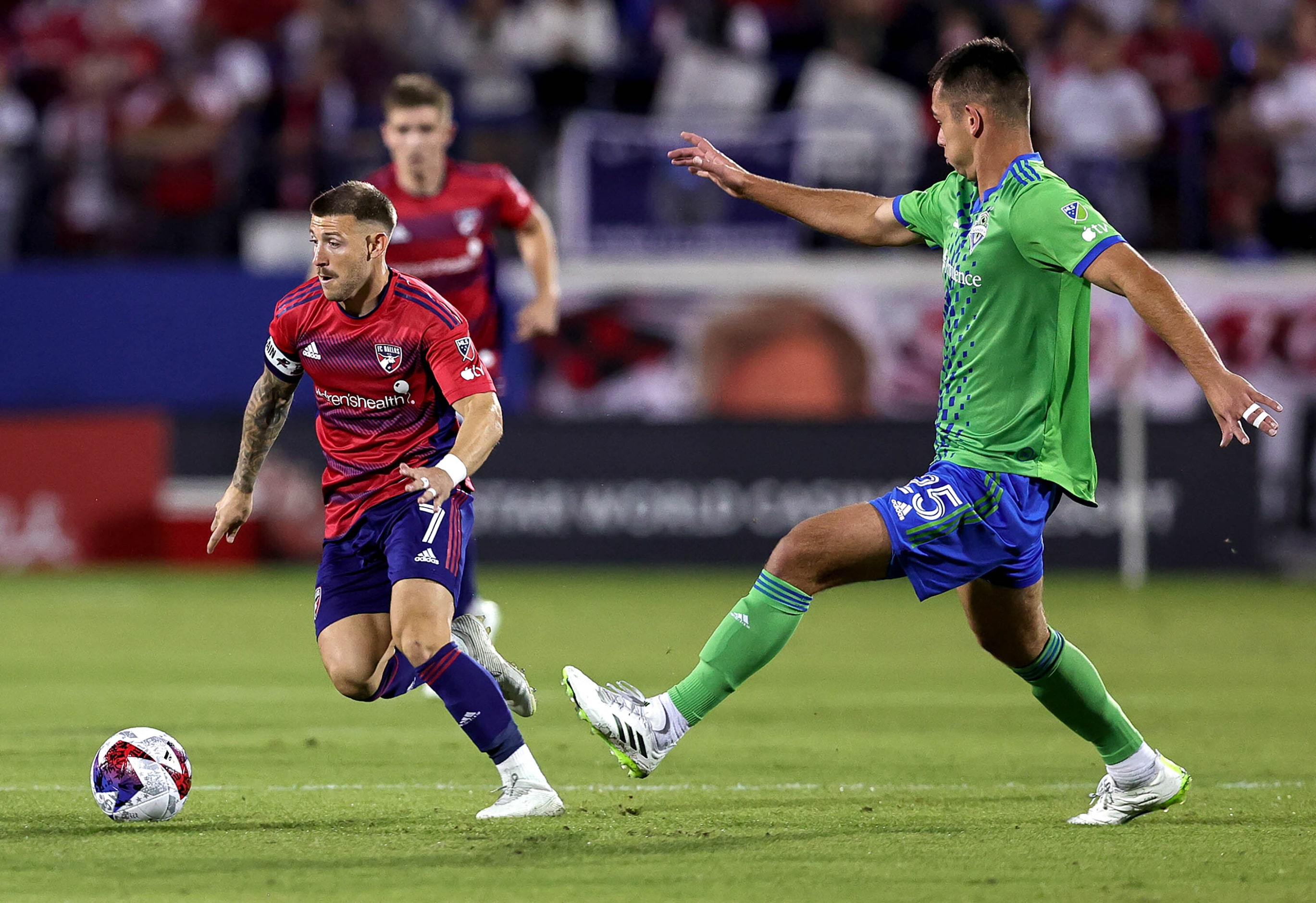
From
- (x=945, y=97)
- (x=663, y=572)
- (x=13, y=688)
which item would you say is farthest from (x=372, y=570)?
(x=663, y=572)

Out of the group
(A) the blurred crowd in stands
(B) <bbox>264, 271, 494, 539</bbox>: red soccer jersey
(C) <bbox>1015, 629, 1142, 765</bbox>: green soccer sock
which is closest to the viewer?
(C) <bbox>1015, 629, 1142, 765</bbox>: green soccer sock

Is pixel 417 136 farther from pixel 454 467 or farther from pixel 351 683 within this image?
pixel 454 467

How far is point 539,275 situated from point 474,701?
3540mm

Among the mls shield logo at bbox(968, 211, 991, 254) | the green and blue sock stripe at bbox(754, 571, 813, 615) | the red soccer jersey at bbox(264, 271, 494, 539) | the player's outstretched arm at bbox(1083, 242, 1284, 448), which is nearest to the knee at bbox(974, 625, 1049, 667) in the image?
the green and blue sock stripe at bbox(754, 571, 813, 615)

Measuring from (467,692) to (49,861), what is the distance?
131cm

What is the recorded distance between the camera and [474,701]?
5742 millimetres

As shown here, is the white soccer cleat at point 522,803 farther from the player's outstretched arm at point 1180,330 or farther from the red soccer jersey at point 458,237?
the red soccer jersey at point 458,237

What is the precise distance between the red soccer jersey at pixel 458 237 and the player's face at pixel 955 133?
328 cm

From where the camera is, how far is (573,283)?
57.1ft

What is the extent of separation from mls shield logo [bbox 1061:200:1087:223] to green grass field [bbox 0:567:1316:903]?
1.83 m

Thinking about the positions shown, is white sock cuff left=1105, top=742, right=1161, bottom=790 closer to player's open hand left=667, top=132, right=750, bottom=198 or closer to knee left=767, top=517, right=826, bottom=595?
knee left=767, top=517, right=826, bottom=595

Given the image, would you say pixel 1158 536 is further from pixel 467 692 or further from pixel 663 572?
pixel 467 692

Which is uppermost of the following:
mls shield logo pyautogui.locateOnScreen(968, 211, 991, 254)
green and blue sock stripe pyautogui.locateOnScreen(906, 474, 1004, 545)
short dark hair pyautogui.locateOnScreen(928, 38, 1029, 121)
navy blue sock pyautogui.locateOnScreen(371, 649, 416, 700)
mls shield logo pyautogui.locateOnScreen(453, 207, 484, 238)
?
short dark hair pyautogui.locateOnScreen(928, 38, 1029, 121)

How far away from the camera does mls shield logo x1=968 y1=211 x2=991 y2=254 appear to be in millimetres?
5645
